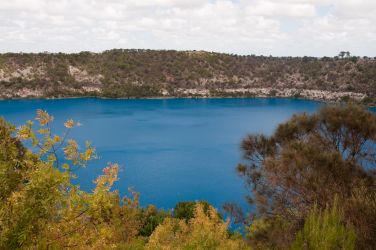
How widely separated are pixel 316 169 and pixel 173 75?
13398 centimetres

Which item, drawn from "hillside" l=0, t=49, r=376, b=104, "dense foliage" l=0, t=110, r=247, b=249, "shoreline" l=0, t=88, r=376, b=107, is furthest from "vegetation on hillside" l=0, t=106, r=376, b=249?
"shoreline" l=0, t=88, r=376, b=107

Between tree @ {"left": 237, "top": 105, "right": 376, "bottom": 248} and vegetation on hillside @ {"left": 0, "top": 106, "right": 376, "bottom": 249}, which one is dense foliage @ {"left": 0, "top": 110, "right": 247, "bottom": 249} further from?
tree @ {"left": 237, "top": 105, "right": 376, "bottom": 248}

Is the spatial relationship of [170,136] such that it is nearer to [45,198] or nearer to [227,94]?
[227,94]

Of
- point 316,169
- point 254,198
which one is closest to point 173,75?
point 254,198

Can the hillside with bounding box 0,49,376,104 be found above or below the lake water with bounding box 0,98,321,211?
above

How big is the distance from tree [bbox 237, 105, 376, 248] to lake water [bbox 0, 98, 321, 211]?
770 inches

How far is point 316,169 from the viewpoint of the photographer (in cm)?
2014

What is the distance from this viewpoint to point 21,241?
5957mm

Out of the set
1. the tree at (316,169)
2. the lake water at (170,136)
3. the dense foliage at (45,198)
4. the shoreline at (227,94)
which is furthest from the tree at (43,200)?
the shoreline at (227,94)

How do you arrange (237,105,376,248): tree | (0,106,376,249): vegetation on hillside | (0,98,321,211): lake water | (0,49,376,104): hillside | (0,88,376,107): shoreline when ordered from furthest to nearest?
(0,49,376,104): hillside
(0,88,376,107): shoreline
(0,98,321,211): lake water
(237,105,376,248): tree
(0,106,376,249): vegetation on hillside

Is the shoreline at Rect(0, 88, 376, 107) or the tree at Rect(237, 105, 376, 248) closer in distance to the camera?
the tree at Rect(237, 105, 376, 248)

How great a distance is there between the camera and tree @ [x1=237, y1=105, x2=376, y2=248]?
15414mm

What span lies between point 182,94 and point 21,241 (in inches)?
5452

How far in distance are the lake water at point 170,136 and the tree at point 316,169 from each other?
64.1ft
